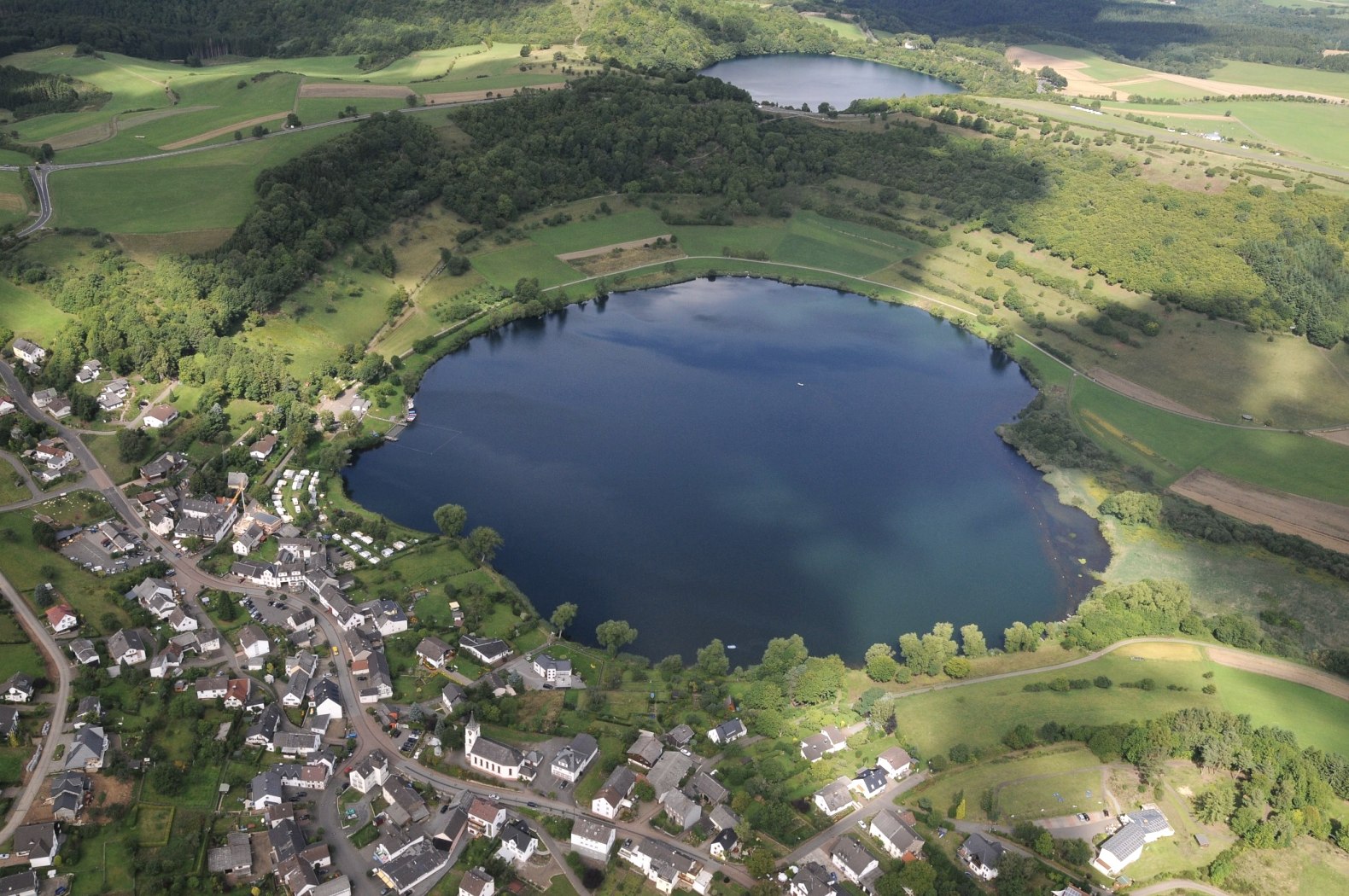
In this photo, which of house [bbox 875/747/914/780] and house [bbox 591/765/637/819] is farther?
house [bbox 875/747/914/780]

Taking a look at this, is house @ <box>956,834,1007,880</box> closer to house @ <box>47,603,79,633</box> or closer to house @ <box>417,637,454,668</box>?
house @ <box>417,637,454,668</box>

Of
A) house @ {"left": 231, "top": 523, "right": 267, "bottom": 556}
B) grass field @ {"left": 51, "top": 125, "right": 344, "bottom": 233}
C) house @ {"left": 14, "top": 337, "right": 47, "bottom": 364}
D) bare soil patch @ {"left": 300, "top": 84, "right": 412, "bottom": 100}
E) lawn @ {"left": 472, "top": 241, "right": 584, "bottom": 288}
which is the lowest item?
house @ {"left": 231, "top": 523, "right": 267, "bottom": 556}

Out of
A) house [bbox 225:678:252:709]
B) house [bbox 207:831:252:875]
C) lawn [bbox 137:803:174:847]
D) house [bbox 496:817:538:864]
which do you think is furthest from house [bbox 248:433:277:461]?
house [bbox 496:817:538:864]

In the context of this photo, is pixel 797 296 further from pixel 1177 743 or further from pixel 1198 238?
pixel 1177 743

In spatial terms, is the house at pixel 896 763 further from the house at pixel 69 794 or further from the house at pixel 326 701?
the house at pixel 69 794

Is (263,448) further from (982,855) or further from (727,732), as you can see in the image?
(982,855)

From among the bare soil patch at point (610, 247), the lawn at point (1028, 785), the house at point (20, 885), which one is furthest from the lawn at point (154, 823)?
the bare soil patch at point (610, 247)
